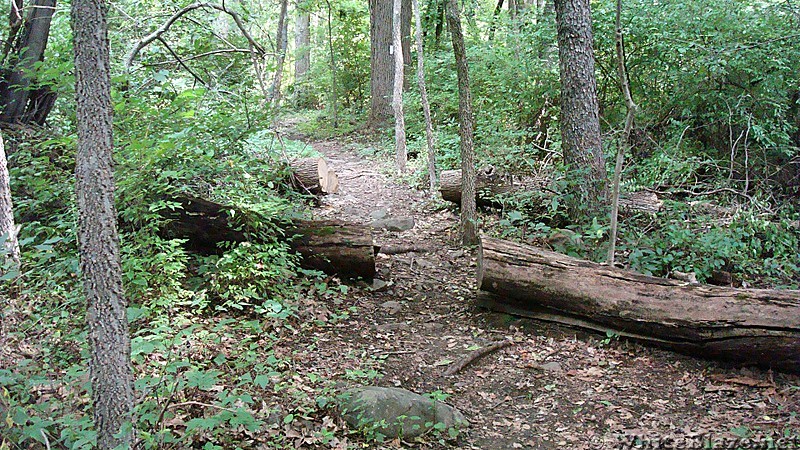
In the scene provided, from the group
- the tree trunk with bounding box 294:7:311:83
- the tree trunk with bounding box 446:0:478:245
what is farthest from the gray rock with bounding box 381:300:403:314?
the tree trunk with bounding box 294:7:311:83

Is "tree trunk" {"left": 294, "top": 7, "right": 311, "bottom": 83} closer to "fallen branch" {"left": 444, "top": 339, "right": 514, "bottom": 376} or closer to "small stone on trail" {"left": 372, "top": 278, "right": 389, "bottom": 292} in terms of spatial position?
"small stone on trail" {"left": 372, "top": 278, "right": 389, "bottom": 292}

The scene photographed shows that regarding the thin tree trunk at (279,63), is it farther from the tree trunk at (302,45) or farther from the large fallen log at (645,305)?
the tree trunk at (302,45)

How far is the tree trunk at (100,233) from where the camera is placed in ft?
10.1

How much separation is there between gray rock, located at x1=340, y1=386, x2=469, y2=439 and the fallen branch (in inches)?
30.8

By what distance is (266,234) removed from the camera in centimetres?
682

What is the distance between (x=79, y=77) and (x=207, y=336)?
2.88 m

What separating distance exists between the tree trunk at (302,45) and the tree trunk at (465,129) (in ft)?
49.6

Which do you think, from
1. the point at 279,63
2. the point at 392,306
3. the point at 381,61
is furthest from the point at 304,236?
the point at 381,61

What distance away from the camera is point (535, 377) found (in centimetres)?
562

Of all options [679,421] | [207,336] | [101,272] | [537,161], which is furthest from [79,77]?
[537,161]

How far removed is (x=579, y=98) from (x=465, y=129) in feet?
5.25

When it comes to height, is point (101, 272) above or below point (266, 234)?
above

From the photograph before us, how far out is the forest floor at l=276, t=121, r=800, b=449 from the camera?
4.64 metres

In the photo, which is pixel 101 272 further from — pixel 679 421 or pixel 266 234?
pixel 679 421
